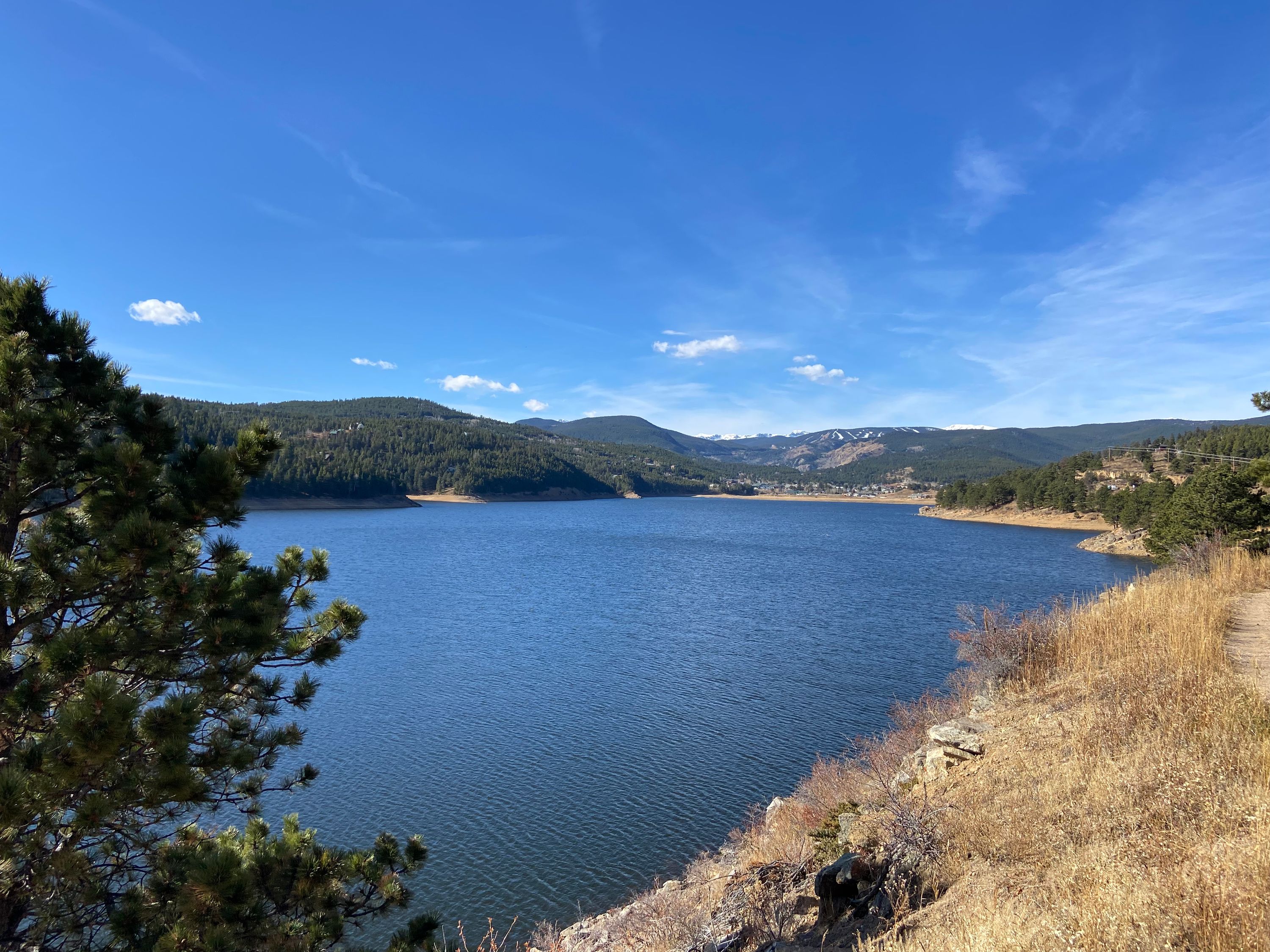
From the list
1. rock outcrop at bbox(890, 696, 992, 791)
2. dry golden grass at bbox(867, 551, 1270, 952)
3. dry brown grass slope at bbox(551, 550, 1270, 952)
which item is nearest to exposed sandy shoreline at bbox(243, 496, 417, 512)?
rock outcrop at bbox(890, 696, 992, 791)

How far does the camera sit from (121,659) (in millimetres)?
4926

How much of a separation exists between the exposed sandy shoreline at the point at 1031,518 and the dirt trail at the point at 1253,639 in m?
88.3

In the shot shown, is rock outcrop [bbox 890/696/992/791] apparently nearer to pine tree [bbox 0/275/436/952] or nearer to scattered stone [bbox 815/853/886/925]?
scattered stone [bbox 815/853/886/925]

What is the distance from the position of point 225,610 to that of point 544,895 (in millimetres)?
9047

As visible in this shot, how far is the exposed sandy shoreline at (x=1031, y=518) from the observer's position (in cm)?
9300

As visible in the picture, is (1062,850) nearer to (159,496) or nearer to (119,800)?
(119,800)

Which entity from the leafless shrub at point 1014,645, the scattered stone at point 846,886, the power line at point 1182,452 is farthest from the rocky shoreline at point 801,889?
the power line at point 1182,452

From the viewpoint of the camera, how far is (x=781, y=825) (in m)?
10.7

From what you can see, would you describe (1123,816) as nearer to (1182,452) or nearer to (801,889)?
(801,889)

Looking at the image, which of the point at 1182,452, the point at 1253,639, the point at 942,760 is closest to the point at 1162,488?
the point at 1182,452

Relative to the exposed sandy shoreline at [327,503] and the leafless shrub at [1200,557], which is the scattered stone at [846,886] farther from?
the exposed sandy shoreline at [327,503]

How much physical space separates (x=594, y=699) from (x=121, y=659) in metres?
17.2

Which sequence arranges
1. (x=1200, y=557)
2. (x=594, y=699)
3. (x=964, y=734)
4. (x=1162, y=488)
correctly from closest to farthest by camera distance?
1. (x=964, y=734)
2. (x=1200, y=557)
3. (x=594, y=699)
4. (x=1162, y=488)

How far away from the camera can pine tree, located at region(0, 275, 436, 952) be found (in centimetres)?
442
